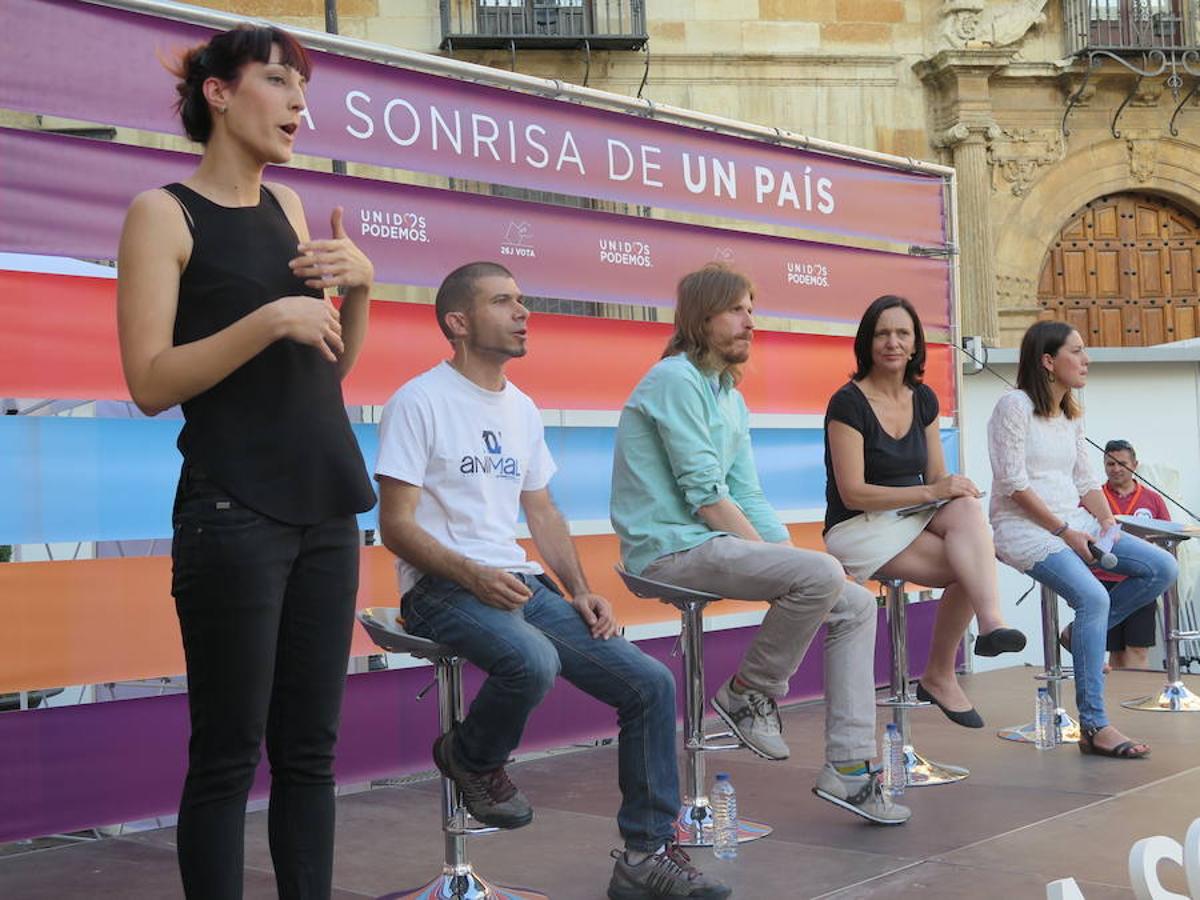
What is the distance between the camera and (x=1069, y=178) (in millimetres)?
16875

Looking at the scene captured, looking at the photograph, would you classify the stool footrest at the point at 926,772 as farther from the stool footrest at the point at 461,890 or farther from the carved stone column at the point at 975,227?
the carved stone column at the point at 975,227

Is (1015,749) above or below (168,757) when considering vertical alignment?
below

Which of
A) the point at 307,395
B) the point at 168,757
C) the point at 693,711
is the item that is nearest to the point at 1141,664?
the point at 693,711

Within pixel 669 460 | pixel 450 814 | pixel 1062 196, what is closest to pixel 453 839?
pixel 450 814

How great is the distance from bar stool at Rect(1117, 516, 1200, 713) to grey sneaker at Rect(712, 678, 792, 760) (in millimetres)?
2834

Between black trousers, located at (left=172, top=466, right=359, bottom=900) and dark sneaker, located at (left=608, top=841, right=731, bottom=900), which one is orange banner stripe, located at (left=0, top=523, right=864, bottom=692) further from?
black trousers, located at (left=172, top=466, right=359, bottom=900)

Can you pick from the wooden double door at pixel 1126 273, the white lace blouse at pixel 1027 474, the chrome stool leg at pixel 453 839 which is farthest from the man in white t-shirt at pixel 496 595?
the wooden double door at pixel 1126 273

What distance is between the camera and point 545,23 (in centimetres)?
1572

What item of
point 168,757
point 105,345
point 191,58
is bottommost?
point 168,757

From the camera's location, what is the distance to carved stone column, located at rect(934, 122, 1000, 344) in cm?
1628

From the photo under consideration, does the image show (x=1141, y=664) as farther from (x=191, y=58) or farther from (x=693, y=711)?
(x=191, y=58)

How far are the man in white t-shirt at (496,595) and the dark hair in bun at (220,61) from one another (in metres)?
1.11

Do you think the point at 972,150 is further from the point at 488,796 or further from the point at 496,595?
the point at 488,796

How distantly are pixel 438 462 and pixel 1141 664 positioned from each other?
19.8 feet
